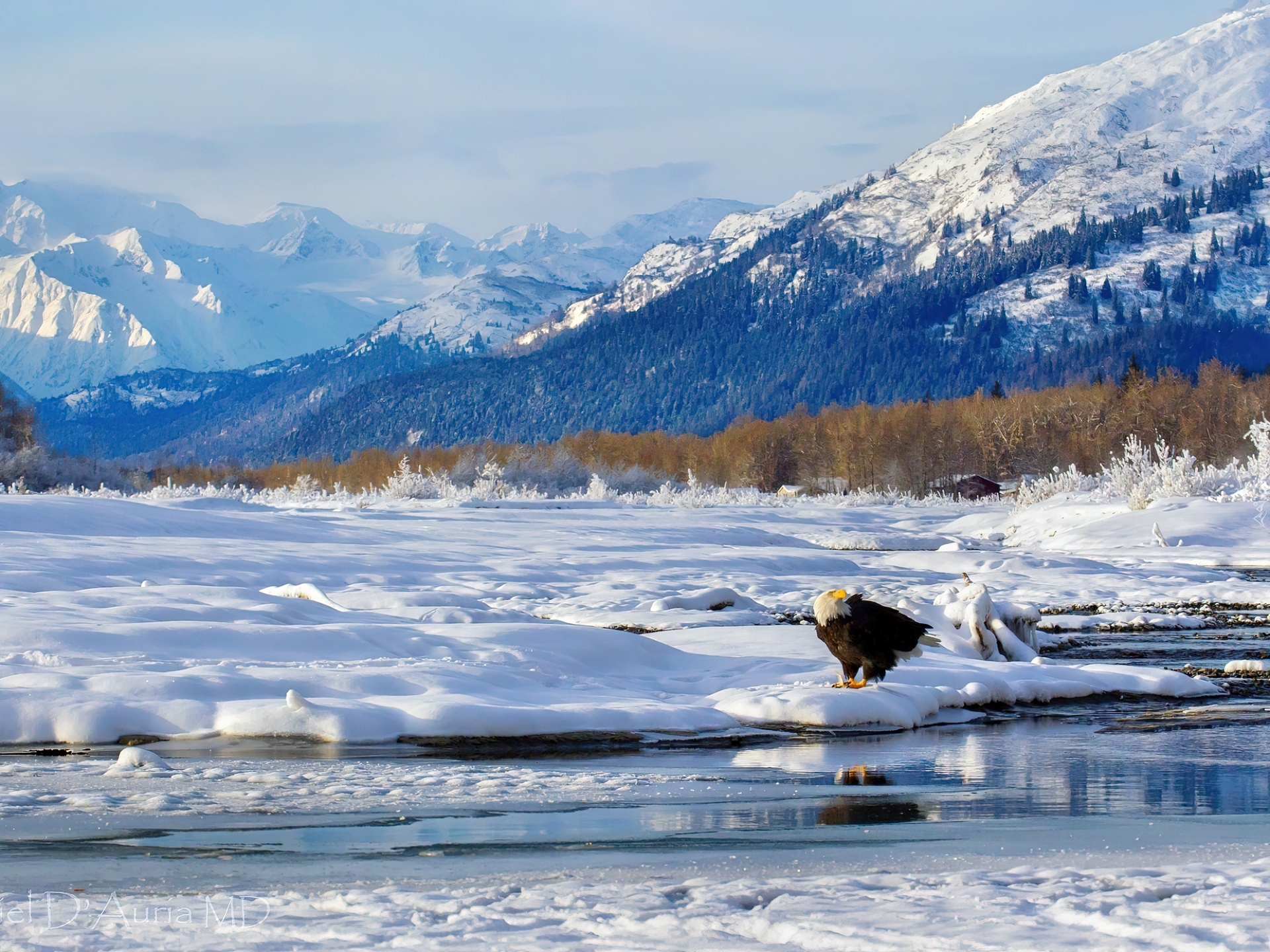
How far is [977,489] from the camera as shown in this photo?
293 feet

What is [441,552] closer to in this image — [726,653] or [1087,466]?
[726,653]

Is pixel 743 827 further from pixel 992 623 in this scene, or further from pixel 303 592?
pixel 303 592

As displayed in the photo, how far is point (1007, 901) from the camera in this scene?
15.6ft

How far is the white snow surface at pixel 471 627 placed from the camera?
9484 mm

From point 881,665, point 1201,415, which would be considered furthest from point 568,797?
point 1201,415

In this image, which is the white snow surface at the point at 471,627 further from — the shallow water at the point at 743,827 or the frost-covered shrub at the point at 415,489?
the frost-covered shrub at the point at 415,489

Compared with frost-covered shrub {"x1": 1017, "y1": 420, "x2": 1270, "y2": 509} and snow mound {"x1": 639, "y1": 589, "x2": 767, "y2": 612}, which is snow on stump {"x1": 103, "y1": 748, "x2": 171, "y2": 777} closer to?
snow mound {"x1": 639, "y1": 589, "x2": 767, "y2": 612}

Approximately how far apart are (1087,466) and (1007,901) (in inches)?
3855

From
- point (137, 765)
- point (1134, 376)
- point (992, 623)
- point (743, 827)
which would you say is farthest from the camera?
point (1134, 376)

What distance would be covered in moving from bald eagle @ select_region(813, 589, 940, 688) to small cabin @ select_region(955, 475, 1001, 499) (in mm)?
77843

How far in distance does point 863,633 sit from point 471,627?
4.46m

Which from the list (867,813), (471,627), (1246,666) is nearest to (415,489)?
(471,627)

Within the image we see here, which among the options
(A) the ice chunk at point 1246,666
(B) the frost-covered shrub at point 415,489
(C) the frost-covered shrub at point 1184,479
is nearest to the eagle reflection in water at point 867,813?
(A) the ice chunk at point 1246,666

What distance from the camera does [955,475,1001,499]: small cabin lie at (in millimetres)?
88125
